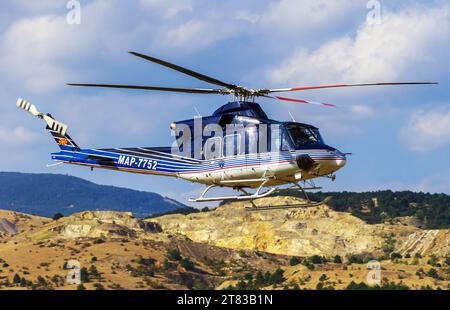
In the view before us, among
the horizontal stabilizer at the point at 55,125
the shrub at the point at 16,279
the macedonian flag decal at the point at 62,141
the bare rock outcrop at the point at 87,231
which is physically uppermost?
the bare rock outcrop at the point at 87,231

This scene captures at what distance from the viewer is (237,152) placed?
4647 centimetres

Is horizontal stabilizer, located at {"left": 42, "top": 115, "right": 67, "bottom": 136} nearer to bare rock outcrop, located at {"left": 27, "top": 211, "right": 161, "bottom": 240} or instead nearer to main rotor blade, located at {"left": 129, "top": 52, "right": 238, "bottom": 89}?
main rotor blade, located at {"left": 129, "top": 52, "right": 238, "bottom": 89}

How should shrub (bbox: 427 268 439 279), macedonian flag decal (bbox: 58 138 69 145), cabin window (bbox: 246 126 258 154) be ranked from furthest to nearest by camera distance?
shrub (bbox: 427 268 439 279)
macedonian flag decal (bbox: 58 138 69 145)
cabin window (bbox: 246 126 258 154)

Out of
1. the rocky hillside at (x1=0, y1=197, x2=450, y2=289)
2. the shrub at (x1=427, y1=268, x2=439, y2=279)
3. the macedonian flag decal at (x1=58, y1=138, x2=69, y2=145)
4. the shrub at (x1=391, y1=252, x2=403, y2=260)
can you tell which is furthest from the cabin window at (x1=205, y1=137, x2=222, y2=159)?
the shrub at (x1=391, y1=252, x2=403, y2=260)

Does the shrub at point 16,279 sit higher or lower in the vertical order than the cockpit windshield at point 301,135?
higher

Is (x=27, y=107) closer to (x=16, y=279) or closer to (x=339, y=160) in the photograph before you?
(x=339, y=160)

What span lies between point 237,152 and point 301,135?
3.58 m

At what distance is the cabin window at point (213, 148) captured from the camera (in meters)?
47.5

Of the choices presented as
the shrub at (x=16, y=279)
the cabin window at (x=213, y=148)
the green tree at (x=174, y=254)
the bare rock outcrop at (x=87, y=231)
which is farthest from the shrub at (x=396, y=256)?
the cabin window at (x=213, y=148)

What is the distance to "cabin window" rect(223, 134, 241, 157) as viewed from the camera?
46469 millimetres

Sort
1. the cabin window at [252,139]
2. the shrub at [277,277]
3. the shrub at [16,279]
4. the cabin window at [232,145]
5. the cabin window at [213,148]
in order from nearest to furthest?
the cabin window at [252,139]
the cabin window at [232,145]
the cabin window at [213,148]
the shrub at [16,279]
the shrub at [277,277]

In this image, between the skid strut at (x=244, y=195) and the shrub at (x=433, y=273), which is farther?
the shrub at (x=433, y=273)

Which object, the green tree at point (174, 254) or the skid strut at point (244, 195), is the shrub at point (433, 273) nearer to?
the green tree at point (174, 254)

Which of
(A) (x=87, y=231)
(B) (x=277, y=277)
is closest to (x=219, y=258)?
(B) (x=277, y=277)
